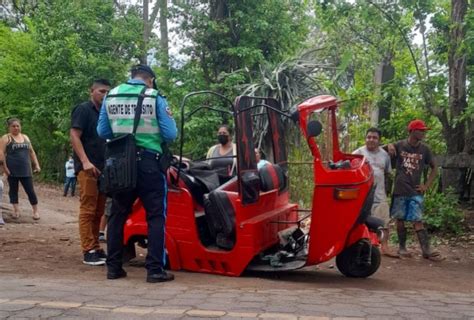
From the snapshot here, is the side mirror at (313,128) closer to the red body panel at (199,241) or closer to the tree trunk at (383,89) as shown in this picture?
the red body panel at (199,241)

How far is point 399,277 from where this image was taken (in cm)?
666

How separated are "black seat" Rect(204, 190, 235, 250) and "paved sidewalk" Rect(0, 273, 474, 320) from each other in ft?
2.13

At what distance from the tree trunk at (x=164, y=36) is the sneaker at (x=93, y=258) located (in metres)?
13.7

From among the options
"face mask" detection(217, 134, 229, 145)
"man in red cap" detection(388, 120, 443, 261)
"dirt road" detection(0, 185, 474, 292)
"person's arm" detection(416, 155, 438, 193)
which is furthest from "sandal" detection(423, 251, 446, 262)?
"face mask" detection(217, 134, 229, 145)

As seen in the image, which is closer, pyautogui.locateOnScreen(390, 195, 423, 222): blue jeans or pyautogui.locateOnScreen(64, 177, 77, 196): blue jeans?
pyautogui.locateOnScreen(390, 195, 423, 222): blue jeans

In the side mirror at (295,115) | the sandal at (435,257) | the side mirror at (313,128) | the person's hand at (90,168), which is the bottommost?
the sandal at (435,257)

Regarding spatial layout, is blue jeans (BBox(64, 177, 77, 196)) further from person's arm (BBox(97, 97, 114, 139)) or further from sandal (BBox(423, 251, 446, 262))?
person's arm (BBox(97, 97, 114, 139))

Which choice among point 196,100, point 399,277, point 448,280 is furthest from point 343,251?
point 196,100

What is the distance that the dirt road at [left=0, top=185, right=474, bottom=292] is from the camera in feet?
19.2

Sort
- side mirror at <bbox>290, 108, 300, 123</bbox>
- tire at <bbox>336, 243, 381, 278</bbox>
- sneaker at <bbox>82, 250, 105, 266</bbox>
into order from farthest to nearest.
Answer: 1. sneaker at <bbox>82, 250, 105, 266</bbox>
2. tire at <bbox>336, 243, 381, 278</bbox>
3. side mirror at <bbox>290, 108, 300, 123</bbox>

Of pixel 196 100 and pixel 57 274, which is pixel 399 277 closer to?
pixel 57 274

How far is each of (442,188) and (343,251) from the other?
4.84m

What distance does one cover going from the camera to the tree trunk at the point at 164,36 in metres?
19.6

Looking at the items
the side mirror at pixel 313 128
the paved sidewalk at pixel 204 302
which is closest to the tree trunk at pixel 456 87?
the side mirror at pixel 313 128
